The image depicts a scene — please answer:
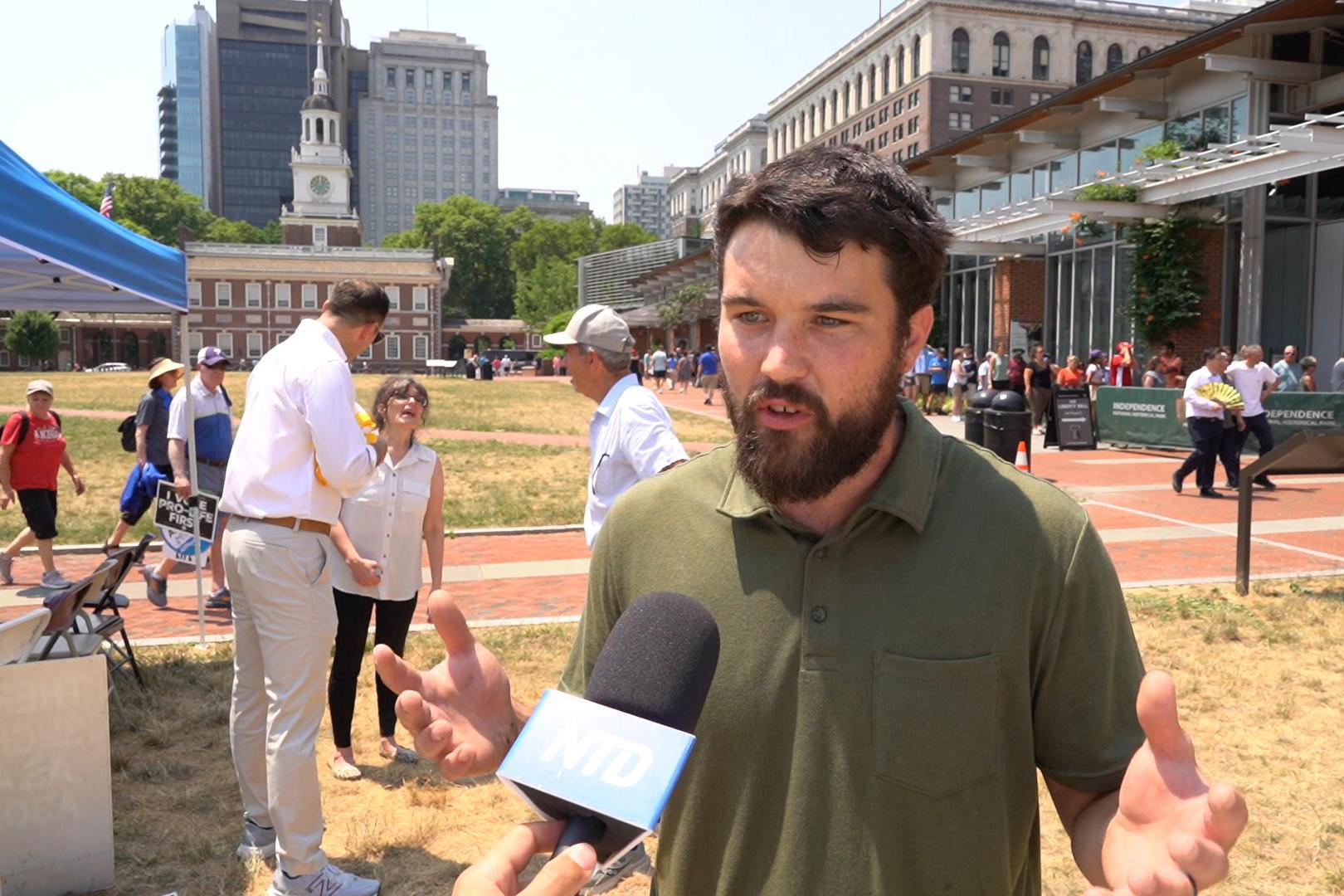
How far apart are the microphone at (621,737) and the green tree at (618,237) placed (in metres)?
126

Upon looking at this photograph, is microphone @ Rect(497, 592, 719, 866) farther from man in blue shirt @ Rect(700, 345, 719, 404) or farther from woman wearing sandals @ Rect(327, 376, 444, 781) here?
man in blue shirt @ Rect(700, 345, 719, 404)

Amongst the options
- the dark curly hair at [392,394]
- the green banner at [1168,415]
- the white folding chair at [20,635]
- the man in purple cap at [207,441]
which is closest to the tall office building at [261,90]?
the green banner at [1168,415]

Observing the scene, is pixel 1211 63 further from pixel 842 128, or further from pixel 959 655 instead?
pixel 842 128

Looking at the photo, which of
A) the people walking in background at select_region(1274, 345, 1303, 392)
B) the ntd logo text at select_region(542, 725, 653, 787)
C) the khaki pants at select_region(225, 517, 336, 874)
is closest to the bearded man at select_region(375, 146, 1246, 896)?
the ntd logo text at select_region(542, 725, 653, 787)

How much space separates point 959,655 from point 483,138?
20358cm

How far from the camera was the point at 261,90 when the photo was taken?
172250mm

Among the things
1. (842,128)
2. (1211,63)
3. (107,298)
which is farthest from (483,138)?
(107,298)

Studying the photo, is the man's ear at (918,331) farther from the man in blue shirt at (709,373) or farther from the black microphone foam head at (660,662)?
the man in blue shirt at (709,373)

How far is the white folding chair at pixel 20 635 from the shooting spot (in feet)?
14.8

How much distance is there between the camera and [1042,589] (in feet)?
5.41

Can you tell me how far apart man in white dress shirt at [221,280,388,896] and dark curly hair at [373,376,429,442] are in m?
1.36

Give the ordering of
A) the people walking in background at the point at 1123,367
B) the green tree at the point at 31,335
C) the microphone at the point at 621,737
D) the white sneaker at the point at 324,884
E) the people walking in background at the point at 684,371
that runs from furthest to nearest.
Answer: the green tree at the point at 31,335
the people walking in background at the point at 684,371
the people walking in background at the point at 1123,367
the white sneaker at the point at 324,884
the microphone at the point at 621,737

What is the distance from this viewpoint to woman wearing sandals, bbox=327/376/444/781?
18.2 ft

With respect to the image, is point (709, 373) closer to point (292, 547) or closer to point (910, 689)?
point (292, 547)
